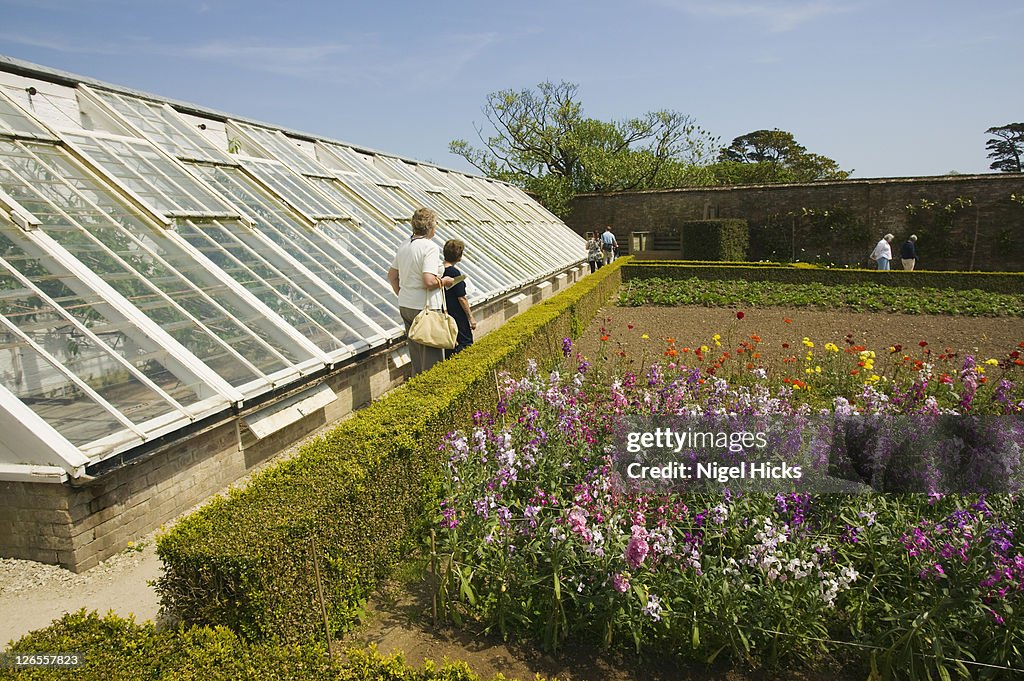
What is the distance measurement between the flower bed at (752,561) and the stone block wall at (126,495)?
1.94m

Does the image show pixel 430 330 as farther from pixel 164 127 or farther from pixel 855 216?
pixel 855 216

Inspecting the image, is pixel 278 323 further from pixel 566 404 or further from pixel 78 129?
pixel 78 129

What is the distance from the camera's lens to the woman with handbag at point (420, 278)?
6.57 meters

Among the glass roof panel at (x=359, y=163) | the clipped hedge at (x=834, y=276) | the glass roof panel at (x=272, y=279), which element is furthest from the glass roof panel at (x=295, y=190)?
the clipped hedge at (x=834, y=276)

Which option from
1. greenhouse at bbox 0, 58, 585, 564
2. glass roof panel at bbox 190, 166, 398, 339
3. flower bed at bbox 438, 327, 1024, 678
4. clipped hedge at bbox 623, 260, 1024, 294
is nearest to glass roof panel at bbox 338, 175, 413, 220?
greenhouse at bbox 0, 58, 585, 564

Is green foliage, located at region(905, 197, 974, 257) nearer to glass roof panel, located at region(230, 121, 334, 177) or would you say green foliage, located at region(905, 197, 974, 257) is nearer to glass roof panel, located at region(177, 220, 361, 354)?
glass roof panel, located at region(230, 121, 334, 177)

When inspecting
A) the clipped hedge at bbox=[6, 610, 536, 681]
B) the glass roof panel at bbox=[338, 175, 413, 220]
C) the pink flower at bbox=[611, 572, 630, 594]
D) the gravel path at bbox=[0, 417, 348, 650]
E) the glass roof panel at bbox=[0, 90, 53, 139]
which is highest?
the glass roof panel at bbox=[0, 90, 53, 139]

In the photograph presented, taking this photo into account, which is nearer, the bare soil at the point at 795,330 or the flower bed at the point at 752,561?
the flower bed at the point at 752,561

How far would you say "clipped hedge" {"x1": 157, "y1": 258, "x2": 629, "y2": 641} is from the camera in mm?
3027

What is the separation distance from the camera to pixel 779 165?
5959 centimetres

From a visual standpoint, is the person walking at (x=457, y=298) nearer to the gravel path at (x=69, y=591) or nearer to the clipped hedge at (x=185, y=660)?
the gravel path at (x=69, y=591)

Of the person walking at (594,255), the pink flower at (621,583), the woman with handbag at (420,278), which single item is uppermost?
the woman with handbag at (420,278)

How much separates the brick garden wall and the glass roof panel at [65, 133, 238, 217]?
24.0 meters

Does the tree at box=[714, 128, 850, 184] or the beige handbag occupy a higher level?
the tree at box=[714, 128, 850, 184]
